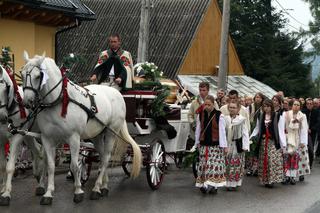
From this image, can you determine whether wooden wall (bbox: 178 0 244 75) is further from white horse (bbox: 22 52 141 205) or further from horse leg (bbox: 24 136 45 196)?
horse leg (bbox: 24 136 45 196)

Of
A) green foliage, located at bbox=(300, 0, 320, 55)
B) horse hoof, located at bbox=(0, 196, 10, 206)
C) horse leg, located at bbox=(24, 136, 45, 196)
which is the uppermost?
green foliage, located at bbox=(300, 0, 320, 55)

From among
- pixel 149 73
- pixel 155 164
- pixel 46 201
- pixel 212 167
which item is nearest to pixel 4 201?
pixel 46 201

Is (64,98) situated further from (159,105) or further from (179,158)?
(179,158)

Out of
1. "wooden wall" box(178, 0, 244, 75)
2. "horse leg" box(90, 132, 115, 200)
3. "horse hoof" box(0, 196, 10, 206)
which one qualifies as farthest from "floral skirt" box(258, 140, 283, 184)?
"wooden wall" box(178, 0, 244, 75)

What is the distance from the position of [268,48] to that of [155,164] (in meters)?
27.6

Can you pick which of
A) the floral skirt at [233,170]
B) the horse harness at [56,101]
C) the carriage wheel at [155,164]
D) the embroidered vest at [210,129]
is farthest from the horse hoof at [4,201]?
the floral skirt at [233,170]

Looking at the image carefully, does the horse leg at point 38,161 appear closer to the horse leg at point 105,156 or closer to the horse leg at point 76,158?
the horse leg at point 76,158

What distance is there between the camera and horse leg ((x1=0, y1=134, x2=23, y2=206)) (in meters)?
9.00

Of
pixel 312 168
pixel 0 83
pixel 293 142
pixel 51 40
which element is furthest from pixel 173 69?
pixel 0 83

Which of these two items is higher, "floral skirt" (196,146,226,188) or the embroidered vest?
the embroidered vest

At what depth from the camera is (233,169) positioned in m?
11.6

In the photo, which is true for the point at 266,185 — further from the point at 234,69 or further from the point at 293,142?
the point at 234,69

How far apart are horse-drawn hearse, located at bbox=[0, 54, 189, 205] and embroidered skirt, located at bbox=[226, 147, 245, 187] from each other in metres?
1.03

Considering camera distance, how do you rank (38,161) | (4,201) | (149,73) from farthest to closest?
(149,73) → (38,161) → (4,201)
